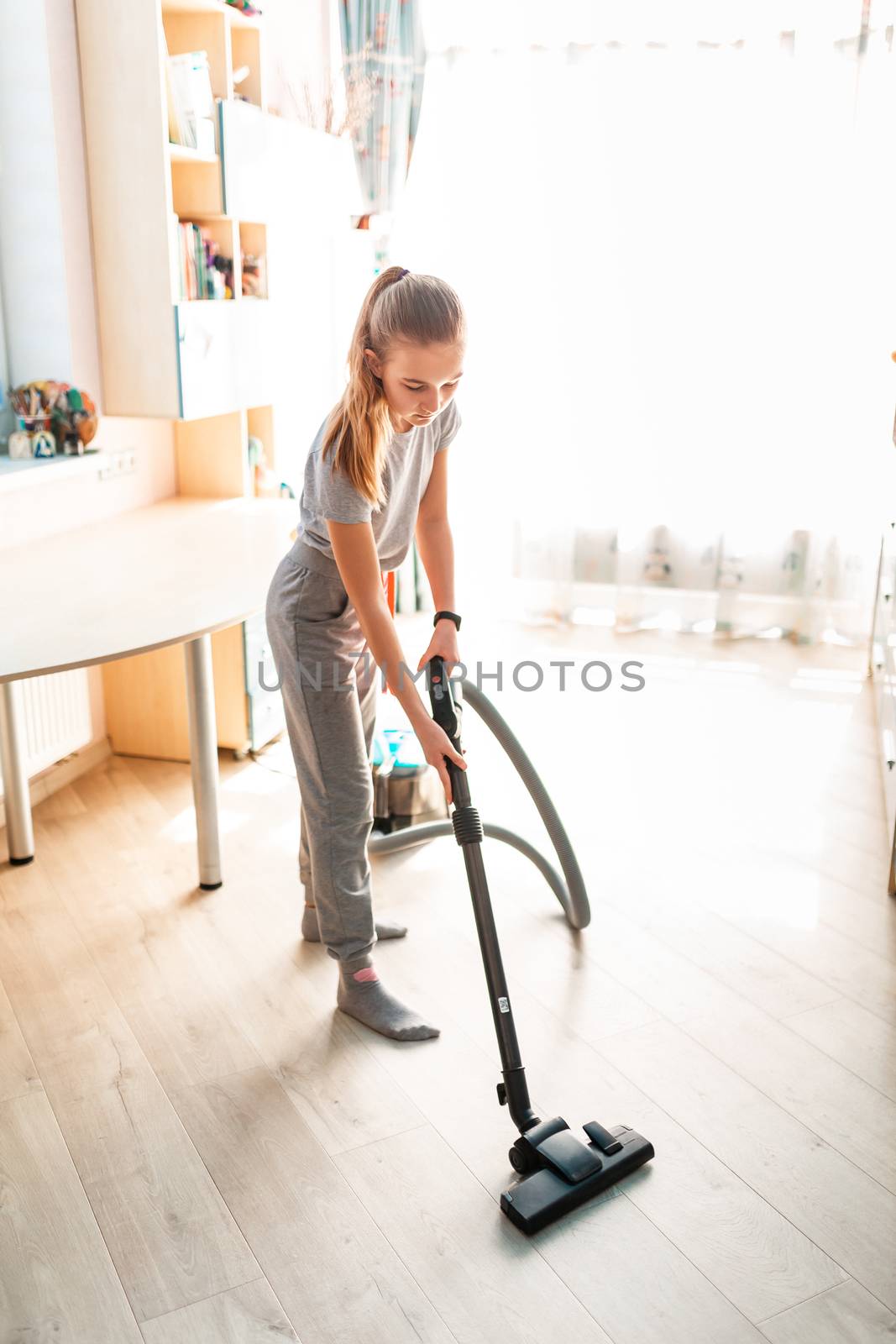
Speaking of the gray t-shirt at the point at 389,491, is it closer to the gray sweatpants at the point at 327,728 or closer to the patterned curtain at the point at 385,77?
the gray sweatpants at the point at 327,728

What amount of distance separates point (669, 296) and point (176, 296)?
1.87 meters

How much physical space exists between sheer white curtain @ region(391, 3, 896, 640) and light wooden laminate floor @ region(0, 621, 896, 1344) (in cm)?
132

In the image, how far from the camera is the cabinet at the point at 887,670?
2744 millimetres

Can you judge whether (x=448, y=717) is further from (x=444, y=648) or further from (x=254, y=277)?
(x=254, y=277)

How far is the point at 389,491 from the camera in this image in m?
1.89

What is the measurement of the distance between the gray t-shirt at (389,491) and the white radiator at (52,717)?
1.09 metres

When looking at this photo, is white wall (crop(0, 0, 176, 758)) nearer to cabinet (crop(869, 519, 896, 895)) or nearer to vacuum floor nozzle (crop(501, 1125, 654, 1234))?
vacuum floor nozzle (crop(501, 1125, 654, 1234))

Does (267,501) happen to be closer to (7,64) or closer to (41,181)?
(41,181)

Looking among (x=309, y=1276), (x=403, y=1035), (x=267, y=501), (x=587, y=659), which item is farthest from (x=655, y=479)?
(x=309, y=1276)

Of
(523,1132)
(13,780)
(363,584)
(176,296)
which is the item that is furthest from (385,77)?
(523,1132)

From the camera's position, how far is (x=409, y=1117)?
1813mm

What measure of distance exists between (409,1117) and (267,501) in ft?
6.18

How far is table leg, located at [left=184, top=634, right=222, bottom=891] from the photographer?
2.39 meters

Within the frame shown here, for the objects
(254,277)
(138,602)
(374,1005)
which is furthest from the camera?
(254,277)
